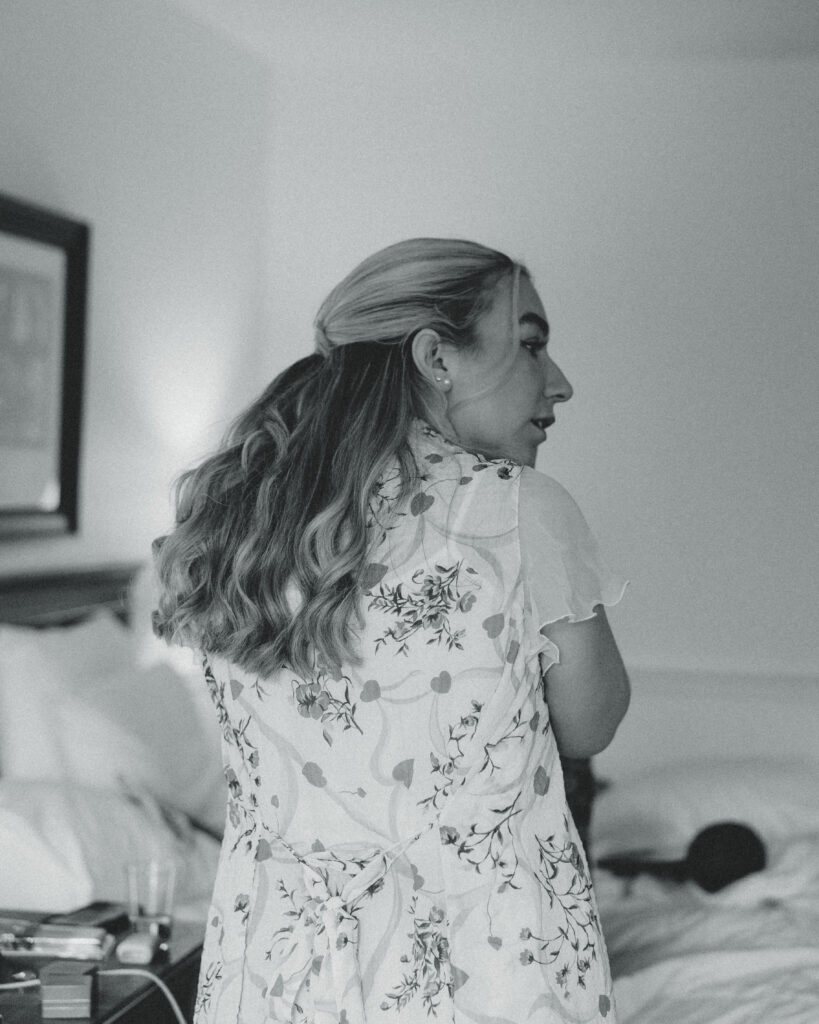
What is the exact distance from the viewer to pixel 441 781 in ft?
3.67

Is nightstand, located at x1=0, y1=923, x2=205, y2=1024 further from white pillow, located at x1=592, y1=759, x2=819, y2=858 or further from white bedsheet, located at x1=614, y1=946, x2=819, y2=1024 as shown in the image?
white pillow, located at x1=592, y1=759, x2=819, y2=858

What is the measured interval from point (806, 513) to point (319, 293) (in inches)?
60.4

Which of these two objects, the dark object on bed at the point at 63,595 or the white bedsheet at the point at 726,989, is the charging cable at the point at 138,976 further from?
the dark object on bed at the point at 63,595

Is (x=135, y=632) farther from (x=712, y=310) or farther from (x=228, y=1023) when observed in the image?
(x=228, y=1023)

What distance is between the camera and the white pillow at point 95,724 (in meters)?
2.36

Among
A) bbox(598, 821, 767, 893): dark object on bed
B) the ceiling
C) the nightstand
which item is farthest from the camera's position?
the ceiling

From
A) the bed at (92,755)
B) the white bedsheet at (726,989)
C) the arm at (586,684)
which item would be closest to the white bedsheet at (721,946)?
the white bedsheet at (726,989)

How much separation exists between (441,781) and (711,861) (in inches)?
61.0

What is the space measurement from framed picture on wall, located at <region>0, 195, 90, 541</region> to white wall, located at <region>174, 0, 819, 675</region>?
93cm

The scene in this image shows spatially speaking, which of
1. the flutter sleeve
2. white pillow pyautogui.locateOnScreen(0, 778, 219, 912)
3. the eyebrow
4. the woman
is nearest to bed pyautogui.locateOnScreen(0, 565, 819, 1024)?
white pillow pyautogui.locateOnScreen(0, 778, 219, 912)

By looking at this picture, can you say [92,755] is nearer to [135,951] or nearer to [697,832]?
[135,951]

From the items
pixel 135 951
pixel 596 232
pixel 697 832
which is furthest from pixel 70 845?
pixel 596 232

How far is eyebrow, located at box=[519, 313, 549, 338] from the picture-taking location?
127cm

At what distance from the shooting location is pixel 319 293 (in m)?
3.70
